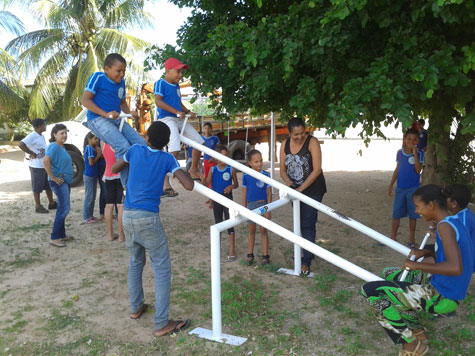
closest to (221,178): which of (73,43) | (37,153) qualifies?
(37,153)

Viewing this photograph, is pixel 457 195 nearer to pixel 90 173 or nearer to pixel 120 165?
pixel 120 165

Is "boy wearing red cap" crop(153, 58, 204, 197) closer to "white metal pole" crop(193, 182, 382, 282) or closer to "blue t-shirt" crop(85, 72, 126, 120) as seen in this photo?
"blue t-shirt" crop(85, 72, 126, 120)

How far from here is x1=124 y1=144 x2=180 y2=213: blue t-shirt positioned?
3.27m

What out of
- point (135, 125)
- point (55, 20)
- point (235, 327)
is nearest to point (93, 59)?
point (55, 20)

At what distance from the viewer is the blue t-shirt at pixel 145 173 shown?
327 cm

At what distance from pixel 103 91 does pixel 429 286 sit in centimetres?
291

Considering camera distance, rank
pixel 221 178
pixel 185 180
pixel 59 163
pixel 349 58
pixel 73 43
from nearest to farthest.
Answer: pixel 185 180 → pixel 349 58 → pixel 221 178 → pixel 59 163 → pixel 73 43

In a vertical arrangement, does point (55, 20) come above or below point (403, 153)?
above

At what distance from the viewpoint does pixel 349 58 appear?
4203 mm

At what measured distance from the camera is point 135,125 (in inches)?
556

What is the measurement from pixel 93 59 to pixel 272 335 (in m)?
15.3

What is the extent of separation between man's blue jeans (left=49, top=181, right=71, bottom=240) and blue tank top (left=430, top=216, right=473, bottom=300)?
186 inches

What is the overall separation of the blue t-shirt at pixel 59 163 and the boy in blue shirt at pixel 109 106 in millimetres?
2590

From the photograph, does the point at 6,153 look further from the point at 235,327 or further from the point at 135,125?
the point at 235,327
